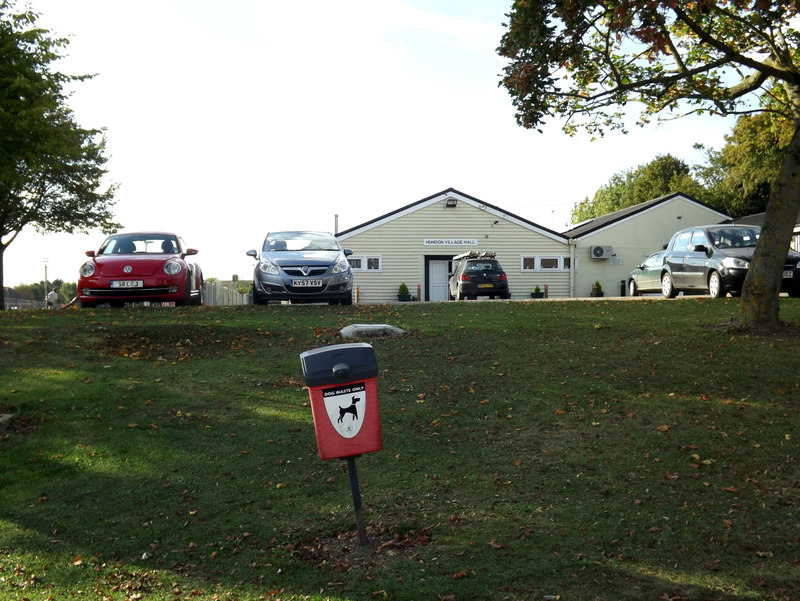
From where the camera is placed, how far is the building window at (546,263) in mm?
38344

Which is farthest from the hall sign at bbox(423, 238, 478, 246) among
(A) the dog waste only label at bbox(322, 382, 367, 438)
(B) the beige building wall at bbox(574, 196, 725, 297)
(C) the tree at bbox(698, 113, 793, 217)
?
(A) the dog waste only label at bbox(322, 382, 367, 438)

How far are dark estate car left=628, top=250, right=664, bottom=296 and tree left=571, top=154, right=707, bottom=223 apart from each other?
35611mm

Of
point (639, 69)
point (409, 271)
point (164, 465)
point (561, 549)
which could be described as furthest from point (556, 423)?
point (409, 271)

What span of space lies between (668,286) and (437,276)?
1915cm

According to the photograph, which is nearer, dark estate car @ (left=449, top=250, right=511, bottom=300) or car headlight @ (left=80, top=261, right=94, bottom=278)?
car headlight @ (left=80, top=261, right=94, bottom=278)

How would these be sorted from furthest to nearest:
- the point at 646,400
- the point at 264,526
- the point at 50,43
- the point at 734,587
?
the point at 50,43 < the point at 646,400 < the point at 264,526 < the point at 734,587

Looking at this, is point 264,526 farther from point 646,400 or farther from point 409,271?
point 409,271

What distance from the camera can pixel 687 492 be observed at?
19.2ft

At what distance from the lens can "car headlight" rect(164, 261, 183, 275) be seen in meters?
15.3

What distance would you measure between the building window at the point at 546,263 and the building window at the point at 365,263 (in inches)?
281

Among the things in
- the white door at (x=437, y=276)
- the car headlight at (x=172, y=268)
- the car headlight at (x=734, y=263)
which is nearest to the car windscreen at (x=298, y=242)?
the car headlight at (x=172, y=268)

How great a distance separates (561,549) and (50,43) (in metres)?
10.7

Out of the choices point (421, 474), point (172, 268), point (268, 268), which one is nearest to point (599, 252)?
point (268, 268)

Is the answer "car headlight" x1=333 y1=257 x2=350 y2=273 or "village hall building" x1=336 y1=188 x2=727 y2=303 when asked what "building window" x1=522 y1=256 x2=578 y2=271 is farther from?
"car headlight" x1=333 y1=257 x2=350 y2=273
